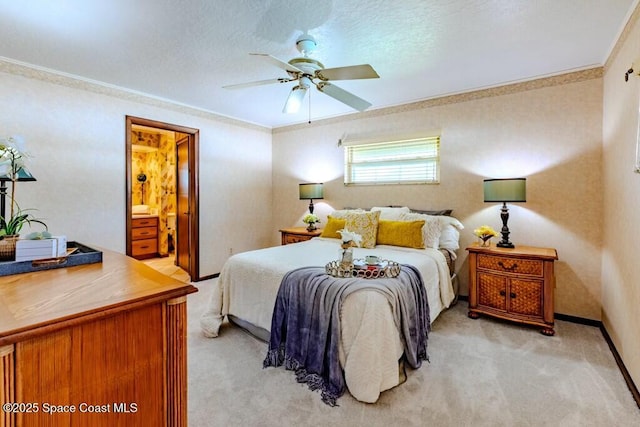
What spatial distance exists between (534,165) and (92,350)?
3842 millimetres

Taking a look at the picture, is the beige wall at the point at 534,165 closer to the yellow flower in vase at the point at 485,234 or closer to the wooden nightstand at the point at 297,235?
the yellow flower in vase at the point at 485,234

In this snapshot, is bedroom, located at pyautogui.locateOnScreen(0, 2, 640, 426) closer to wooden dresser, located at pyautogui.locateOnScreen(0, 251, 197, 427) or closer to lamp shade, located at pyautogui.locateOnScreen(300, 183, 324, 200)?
lamp shade, located at pyautogui.locateOnScreen(300, 183, 324, 200)

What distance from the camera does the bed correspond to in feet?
6.07

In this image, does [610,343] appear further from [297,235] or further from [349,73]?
[297,235]

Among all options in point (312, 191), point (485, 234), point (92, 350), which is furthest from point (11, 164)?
point (485, 234)

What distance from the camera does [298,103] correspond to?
268 centimetres

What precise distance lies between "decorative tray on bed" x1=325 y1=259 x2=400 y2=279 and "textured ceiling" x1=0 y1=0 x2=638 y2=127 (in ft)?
5.79

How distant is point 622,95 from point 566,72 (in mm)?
876

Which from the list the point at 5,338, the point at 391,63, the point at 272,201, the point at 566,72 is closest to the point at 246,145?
the point at 272,201

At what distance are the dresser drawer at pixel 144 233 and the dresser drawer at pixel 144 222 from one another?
0.06 metres

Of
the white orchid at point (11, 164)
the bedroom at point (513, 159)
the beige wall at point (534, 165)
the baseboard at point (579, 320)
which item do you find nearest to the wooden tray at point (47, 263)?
the white orchid at point (11, 164)

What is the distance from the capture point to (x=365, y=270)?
7.24 feet

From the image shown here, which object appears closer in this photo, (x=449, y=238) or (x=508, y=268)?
(x=508, y=268)

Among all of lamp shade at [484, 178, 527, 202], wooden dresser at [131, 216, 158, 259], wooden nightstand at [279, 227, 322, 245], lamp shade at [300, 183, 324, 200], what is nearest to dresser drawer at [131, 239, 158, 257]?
wooden dresser at [131, 216, 158, 259]
